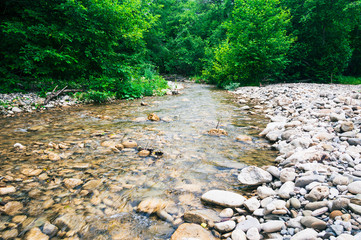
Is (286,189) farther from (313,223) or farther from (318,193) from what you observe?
(313,223)

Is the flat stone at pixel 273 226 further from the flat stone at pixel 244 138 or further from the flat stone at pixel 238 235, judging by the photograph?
the flat stone at pixel 244 138

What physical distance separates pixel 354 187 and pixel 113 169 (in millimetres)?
2311

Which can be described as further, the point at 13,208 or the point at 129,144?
the point at 129,144

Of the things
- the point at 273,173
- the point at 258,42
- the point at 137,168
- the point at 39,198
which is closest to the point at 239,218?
the point at 273,173

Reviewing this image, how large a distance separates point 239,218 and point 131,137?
7.72 ft

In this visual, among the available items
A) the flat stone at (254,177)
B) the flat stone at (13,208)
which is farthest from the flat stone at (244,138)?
the flat stone at (13,208)

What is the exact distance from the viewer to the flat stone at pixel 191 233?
1385mm

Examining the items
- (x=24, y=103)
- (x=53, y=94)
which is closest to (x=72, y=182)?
(x=24, y=103)

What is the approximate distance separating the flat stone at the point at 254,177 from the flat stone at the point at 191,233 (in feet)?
2.54

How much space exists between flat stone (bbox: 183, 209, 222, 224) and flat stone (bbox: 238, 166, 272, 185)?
590 mm

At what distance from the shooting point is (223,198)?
1.75 metres

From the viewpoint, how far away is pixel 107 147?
2943 mm

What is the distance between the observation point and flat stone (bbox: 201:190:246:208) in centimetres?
169

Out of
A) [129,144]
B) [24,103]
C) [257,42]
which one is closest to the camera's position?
[129,144]
